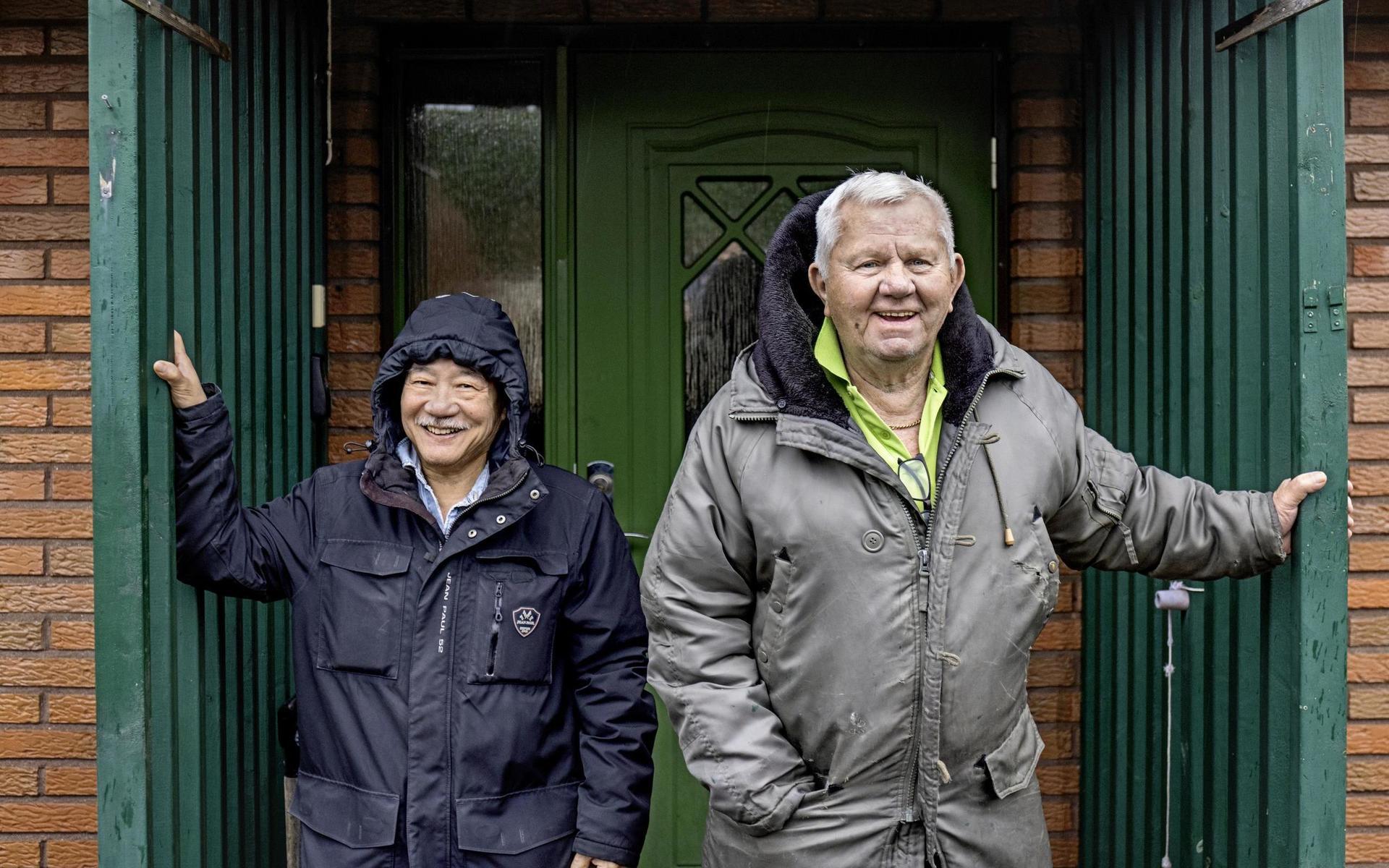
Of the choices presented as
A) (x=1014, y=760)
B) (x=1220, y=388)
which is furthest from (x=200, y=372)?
(x=1220, y=388)

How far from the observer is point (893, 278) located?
2125 mm

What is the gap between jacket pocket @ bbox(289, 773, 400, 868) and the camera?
2.24 m

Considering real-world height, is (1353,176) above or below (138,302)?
above

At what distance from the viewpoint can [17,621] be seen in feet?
10.5

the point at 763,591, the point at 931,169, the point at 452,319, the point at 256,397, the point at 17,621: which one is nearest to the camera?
the point at 763,591

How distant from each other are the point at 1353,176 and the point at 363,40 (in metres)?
2.71

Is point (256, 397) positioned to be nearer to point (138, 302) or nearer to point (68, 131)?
point (138, 302)

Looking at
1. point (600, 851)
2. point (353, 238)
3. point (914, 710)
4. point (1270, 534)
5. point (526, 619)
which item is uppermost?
point (353, 238)

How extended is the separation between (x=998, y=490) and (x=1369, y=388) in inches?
65.8

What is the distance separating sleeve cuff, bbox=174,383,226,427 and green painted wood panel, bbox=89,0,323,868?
0.03 metres

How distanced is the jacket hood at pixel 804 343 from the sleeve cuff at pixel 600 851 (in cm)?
90

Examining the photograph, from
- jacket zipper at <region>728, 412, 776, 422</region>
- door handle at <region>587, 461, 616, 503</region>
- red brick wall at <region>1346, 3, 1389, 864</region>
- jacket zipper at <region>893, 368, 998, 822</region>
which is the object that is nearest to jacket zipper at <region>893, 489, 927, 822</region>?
jacket zipper at <region>893, 368, 998, 822</region>

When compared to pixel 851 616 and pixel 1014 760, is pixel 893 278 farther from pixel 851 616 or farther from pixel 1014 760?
pixel 1014 760

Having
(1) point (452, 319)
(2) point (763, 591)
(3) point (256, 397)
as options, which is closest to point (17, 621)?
(3) point (256, 397)
